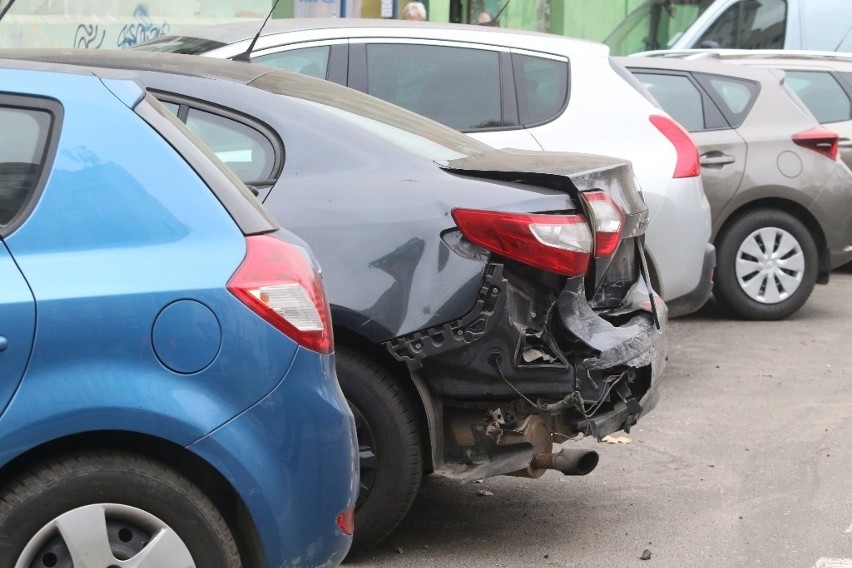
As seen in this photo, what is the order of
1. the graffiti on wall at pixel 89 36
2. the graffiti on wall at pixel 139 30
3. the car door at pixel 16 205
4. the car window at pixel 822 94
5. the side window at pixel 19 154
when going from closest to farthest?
the car door at pixel 16 205
the side window at pixel 19 154
the car window at pixel 822 94
the graffiti on wall at pixel 89 36
the graffiti on wall at pixel 139 30

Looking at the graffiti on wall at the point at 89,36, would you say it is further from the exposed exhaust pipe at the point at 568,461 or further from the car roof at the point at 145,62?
the exposed exhaust pipe at the point at 568,461

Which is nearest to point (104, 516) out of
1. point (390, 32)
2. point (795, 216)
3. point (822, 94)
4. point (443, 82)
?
point (390, 32)

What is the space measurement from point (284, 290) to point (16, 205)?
2.18 ft

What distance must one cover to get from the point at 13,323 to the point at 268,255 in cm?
62

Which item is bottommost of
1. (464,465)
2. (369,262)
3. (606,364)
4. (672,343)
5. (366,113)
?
(672,343)

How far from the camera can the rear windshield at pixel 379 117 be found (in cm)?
487

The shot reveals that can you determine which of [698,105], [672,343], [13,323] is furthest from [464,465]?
[698,105]

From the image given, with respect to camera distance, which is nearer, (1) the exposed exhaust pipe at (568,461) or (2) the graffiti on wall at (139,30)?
(1) the exposed exhaust pipe at (568,461)

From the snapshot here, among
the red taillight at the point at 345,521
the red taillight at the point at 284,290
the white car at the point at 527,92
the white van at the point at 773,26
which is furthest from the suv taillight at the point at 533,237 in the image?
the white van at the point at 773,26

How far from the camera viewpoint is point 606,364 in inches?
179

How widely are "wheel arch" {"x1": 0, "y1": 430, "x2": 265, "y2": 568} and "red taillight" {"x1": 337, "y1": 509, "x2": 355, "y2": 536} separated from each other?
8.6 inches

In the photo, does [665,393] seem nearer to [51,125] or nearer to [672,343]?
[672,343]

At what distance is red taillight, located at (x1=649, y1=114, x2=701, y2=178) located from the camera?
7.37m

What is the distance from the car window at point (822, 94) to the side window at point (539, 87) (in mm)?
4620
